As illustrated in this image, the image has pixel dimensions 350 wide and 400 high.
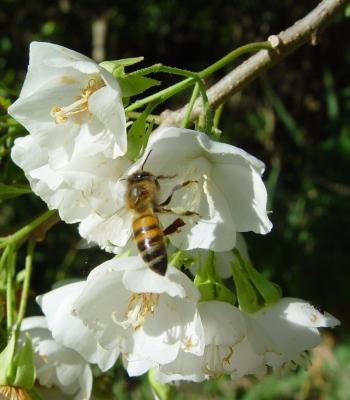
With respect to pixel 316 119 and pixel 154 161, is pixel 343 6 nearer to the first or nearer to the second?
pixel 154 161

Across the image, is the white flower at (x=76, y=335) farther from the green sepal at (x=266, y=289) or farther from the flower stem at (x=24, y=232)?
the green sepal at (x=266, y=289)

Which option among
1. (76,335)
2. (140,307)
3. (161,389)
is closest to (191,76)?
(140,307)

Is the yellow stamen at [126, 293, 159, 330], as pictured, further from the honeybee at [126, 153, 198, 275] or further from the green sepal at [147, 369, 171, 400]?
the green sepal at [147, 369, 171, 400]

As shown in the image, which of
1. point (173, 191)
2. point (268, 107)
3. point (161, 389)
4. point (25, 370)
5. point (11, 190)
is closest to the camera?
point (173, 191)

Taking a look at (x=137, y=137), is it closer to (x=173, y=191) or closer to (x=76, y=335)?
(x=173, y=191)

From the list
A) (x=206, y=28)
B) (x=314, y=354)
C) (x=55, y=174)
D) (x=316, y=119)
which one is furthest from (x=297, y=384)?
(x=55, y=174)

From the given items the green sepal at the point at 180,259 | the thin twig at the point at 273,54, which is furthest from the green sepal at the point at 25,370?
the thin twig at the point at 273,54

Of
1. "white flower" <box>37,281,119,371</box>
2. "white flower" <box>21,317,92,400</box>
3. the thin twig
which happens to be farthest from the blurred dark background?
"white flower" <box>37,281,119,371</box>
